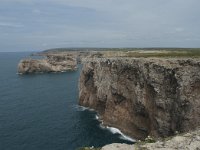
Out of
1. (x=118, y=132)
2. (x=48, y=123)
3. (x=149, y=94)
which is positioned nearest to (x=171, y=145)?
(x=149, y=94)

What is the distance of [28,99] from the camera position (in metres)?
115

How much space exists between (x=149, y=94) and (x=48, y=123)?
3222 centimetres

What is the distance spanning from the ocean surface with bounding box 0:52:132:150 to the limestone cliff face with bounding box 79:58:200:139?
4.98 m

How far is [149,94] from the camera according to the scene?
2496 inches

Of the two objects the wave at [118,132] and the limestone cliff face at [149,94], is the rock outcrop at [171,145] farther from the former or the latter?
the wave at [118,132]

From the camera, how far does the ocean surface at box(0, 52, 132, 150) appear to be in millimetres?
66181

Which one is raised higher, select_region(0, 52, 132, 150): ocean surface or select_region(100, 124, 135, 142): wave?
select_region(100, 124, 135, 142): wave

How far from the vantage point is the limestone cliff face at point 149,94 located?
53.3 metres

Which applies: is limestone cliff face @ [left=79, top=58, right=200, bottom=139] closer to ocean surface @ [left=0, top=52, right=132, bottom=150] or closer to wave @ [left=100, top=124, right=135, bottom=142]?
wave @ [left=100, top=124, right=135, bottom=142]

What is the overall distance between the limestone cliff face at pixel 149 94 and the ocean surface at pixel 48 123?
4984 mm

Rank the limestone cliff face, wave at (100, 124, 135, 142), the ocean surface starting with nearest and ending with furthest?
1. the limestone cliff face
2. the ocean surface
3. wave at (100, 124, 135, 142)

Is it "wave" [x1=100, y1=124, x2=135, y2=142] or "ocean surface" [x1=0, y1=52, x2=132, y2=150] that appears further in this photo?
"wave" [x1=100, y1=124, x2=135, y2=142]

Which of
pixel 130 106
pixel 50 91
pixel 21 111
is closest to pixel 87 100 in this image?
pixel 21 111

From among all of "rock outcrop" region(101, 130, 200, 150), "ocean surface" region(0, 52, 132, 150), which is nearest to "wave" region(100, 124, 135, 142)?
"ocean surface" region(0, 52, 132, 150)
